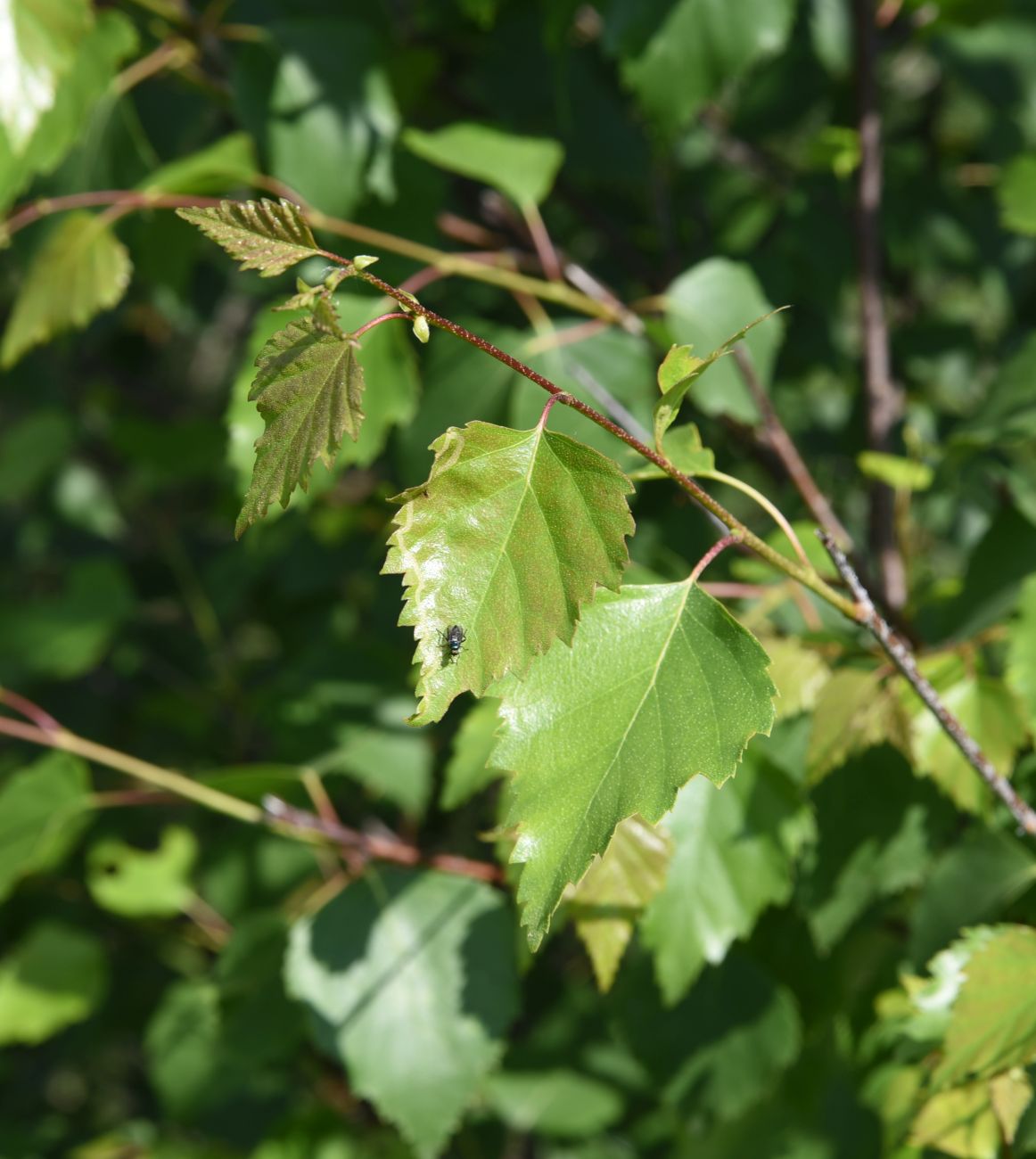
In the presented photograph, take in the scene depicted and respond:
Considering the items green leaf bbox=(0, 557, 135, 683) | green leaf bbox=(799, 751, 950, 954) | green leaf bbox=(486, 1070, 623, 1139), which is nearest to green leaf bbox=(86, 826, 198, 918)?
green leaf bbox=(0, 557, 135, 683)

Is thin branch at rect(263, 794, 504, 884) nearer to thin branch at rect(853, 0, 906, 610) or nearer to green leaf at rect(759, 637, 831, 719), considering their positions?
green leaf at rect(759, 637, 831, 719)

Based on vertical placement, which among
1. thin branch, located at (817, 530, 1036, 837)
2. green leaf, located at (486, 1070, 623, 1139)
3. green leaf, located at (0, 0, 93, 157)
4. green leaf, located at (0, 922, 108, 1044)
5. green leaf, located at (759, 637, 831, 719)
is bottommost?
green leaf, located at (486, 1070, 623, 1139)

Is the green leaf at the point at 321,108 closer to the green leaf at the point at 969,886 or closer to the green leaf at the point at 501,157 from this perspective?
the green leaf at the point at 501,157

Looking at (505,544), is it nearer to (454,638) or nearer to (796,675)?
(454,638)

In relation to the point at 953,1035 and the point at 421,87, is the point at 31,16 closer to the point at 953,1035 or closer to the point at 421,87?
the point at 421,87

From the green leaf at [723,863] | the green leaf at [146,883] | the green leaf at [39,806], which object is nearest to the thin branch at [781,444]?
the green leaf at [723,863]

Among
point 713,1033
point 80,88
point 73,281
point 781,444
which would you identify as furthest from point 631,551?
point 80,88
